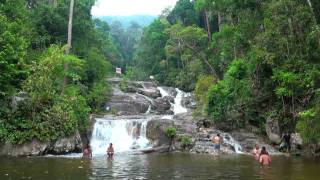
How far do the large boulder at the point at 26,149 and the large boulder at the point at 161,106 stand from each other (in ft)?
55.6

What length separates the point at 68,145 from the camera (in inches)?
1100

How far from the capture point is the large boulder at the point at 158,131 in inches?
1189

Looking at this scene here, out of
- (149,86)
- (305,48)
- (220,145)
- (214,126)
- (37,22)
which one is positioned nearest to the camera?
(305,48)

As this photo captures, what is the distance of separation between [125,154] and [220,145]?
617 cm

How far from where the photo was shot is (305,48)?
Result: 1038 inches

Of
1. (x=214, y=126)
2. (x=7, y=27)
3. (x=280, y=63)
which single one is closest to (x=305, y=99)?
(x=280, y=63)

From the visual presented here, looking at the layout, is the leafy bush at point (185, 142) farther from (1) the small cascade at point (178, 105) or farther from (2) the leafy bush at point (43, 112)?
(1) the small cascade at point (178, 105)

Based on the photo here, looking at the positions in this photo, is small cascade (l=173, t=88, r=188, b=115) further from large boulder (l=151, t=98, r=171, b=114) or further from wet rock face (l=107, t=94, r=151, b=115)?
wet rock face (l=107, t=94, r=151, b=115)

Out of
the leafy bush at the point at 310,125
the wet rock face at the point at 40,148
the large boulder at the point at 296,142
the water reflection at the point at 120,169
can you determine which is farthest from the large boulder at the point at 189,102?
the leafy bush at the point at 310,125

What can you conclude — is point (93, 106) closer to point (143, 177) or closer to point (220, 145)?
point (220, 145)

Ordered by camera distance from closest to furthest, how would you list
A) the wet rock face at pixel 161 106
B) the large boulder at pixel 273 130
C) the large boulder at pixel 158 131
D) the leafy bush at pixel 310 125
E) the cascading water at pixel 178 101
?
the leafy bush at pixel 310 125 < the large boulder at pixel 273 130 < the large boulder at pixel 158 131 < the wet rock face at pixel 161 106 < the cascading water at pixel 178 101

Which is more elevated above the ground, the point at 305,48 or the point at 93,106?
the point at 305,48

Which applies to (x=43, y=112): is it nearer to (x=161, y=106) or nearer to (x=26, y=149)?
(x=26, y=149)

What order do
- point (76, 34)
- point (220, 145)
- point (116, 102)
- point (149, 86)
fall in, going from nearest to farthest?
point (220, 145), point (76, 34), point (116, 102), point (149, 86)
